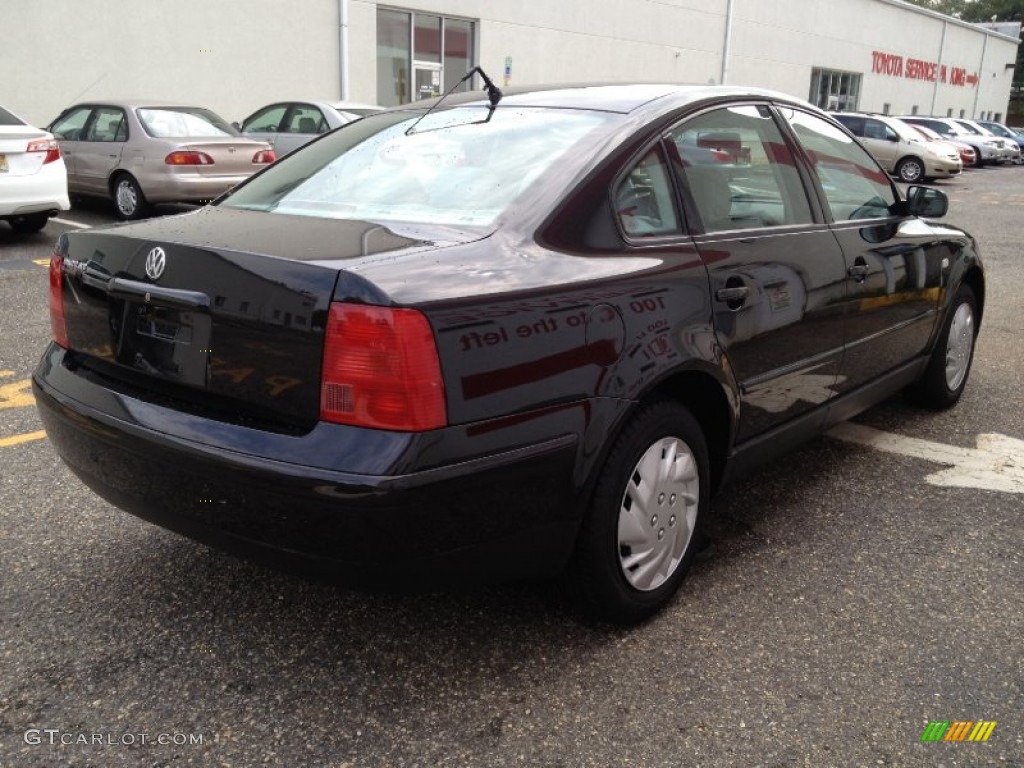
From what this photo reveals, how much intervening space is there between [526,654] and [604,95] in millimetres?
1759

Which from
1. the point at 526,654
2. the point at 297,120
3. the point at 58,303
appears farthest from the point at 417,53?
the point at 526,654

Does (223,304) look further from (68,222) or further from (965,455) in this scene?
(68,222)

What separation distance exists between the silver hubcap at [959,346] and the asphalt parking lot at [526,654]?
Result: 44.7 inches

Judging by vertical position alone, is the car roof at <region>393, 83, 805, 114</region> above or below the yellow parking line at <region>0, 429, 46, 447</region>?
above

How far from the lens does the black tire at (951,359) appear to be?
449cm

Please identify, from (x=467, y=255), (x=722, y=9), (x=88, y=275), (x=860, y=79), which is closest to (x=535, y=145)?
(x=467, y=255)

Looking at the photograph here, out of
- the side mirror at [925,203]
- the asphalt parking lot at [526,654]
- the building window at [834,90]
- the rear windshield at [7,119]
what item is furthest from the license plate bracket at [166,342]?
the building window at [834,90]

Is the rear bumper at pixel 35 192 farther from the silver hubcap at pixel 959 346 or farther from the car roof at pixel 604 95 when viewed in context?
the silver hubcap at pixel 959 346

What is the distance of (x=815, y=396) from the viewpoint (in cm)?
340

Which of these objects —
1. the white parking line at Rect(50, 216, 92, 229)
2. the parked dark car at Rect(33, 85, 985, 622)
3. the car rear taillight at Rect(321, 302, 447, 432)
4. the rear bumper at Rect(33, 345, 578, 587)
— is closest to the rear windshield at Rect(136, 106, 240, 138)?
the white parking line at Rect(50, 216, 92, 229)

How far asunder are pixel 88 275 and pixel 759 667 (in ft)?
6.87

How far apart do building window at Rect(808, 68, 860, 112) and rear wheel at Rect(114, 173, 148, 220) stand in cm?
3003

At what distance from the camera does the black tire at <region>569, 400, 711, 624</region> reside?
247 cm

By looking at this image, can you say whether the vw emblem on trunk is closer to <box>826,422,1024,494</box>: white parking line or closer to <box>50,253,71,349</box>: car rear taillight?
<box>50,253,71,349</box>: car rear taillight
